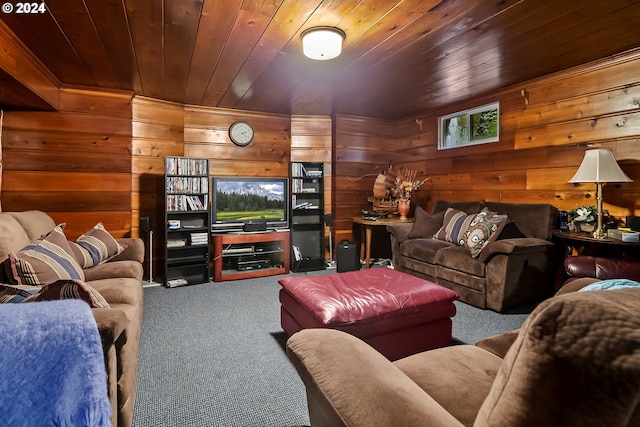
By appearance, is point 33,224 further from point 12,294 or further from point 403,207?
point 403,207

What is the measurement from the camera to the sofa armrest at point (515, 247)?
2979 mm

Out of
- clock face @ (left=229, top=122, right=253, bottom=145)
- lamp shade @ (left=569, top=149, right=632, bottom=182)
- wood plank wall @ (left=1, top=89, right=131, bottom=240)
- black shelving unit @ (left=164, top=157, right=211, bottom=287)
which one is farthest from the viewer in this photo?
clock face @ (left=229, top=122, right=253, bottom=145)

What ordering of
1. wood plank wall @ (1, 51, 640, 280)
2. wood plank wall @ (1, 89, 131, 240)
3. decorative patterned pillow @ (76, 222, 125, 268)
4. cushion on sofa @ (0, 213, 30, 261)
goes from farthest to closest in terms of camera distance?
wood plank wall @ (1, 89, 131, 240), wood plank wall @ (1, 51, 640, 280), decorative patterned pillow @ (76, 222, 125, 268), cushion on sofa @ (0, 213, 30, 261)

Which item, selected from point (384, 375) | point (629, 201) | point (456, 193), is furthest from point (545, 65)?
point (384, 375)

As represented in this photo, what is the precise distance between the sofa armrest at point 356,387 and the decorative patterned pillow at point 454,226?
3.00 meters

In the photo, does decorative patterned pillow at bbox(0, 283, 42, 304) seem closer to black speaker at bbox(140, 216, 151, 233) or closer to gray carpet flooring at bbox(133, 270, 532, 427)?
gray carpet flooring at bbox(133, 270, 532, 427)

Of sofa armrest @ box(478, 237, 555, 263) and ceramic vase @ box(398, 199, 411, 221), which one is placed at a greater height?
ceramic vase @ box(398, 199, 411, 221)

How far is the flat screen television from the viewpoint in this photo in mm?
4430

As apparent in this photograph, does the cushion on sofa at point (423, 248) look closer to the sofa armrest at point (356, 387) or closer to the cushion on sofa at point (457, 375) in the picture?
the cushion on sofa at point (457, 375)

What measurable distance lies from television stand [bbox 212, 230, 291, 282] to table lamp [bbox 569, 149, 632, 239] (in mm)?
3165

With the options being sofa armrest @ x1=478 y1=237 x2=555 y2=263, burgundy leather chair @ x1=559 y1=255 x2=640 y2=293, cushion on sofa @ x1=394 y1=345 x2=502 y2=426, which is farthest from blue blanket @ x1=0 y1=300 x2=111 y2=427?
sofa armrest @ x1=478 y1=237 x2=555 y2=263

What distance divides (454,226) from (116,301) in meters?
3.28

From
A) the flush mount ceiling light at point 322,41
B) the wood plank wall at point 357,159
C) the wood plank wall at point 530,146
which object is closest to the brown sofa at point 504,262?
the wood plank wall at point 530,146

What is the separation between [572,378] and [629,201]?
11.4 feet
